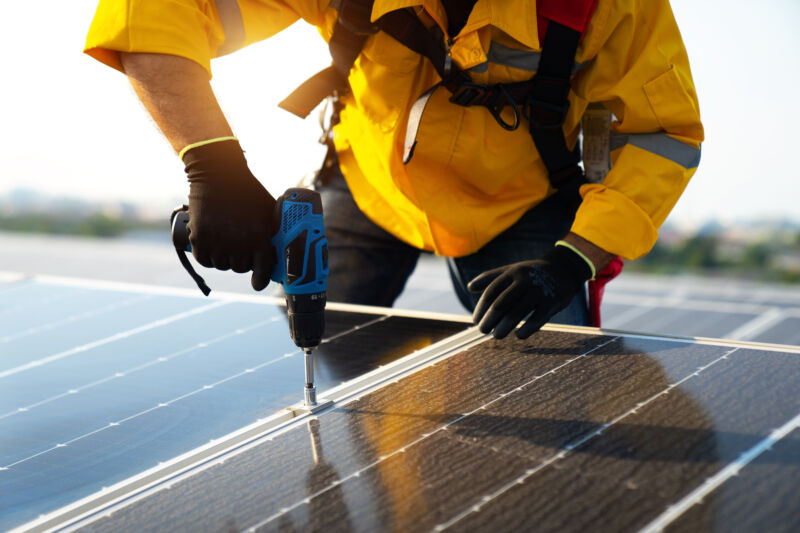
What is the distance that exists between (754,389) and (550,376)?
423 millimetres

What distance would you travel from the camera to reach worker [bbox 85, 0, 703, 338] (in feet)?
6.52

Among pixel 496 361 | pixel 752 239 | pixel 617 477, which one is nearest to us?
pixel 617 477

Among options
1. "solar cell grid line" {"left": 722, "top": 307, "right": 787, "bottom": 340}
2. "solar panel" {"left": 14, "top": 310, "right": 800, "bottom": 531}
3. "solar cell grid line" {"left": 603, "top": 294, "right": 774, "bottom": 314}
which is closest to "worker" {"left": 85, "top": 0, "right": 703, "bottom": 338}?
"solar panel" {"left": 14, "top": 310, "right": 800, "bottom": 531}

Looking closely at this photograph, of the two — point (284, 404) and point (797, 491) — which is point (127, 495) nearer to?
point (284, 404)

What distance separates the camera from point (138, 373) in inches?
80.7

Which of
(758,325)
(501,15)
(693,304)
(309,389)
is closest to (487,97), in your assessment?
(501,15)

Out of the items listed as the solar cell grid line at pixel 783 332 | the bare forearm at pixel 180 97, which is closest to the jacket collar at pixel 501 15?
the bare forearm at pixel 180 97

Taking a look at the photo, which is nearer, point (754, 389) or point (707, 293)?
point (754, 389)

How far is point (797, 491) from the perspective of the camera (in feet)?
3.92

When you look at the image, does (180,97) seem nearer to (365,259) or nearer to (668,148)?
(365,259)

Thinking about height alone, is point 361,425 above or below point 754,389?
above

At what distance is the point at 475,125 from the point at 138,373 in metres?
1.18

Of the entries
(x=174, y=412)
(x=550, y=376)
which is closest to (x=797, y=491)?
(x=550, y=376)

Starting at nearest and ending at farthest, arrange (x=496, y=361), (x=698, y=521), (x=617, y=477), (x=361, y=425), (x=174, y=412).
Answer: (x=698, y=521) < (x=617, y=477) < (x=361, y=425) < (x=174, y=412) < (x=496, y=361)
